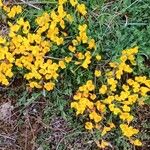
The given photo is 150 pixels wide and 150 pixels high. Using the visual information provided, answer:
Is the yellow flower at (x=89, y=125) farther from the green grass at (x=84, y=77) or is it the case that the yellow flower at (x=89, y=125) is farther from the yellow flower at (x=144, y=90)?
the yellow flower at (x=144, y=90)

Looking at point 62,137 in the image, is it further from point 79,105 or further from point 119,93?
point 119,93

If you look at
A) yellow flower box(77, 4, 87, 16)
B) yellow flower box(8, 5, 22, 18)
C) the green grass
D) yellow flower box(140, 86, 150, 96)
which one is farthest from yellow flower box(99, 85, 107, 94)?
yellow flower box(8, 5, 22, 18)

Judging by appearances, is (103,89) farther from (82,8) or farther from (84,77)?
(82,8)

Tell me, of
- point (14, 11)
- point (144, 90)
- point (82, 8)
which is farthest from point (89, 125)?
point (14, 11)

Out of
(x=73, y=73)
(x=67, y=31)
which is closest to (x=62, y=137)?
(x=73, y=73)

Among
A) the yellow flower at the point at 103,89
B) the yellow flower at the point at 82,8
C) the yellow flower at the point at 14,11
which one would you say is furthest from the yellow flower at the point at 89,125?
the yellow flower at the point at 14,11
